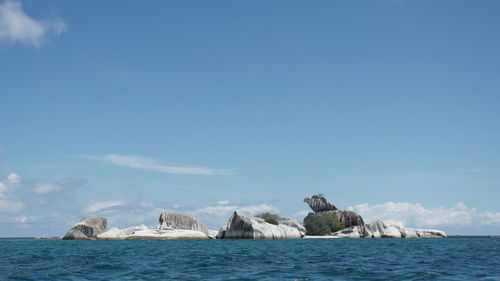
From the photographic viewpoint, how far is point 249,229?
10312cm

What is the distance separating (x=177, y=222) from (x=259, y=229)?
21.8 meters

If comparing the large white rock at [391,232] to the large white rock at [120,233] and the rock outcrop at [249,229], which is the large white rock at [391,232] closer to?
the rock outcrop at [249,229]

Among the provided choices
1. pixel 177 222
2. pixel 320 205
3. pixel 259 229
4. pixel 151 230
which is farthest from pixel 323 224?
pixel 151 230

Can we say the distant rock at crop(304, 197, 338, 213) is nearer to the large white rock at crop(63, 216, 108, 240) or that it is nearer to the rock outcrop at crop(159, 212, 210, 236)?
the rock outcrop at crop(159, 212, 210, 236)

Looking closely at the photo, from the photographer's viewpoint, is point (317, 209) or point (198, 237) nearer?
point (198, 237)

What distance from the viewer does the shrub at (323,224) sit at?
129750 millimetres

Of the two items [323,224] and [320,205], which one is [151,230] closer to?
[323,224]

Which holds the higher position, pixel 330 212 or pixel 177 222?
pixel 330 212

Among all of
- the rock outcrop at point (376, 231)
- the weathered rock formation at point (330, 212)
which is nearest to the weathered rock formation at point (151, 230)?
the weathered rock formation at point (330, 212)

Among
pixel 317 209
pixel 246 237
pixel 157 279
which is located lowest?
pixel 157 279

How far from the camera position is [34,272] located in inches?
1320

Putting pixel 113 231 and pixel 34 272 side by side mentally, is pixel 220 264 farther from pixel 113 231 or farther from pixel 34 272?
pixel 113 231

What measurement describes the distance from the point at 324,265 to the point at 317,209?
103 metres

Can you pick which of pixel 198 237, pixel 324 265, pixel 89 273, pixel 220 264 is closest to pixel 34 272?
pixel 89 273
